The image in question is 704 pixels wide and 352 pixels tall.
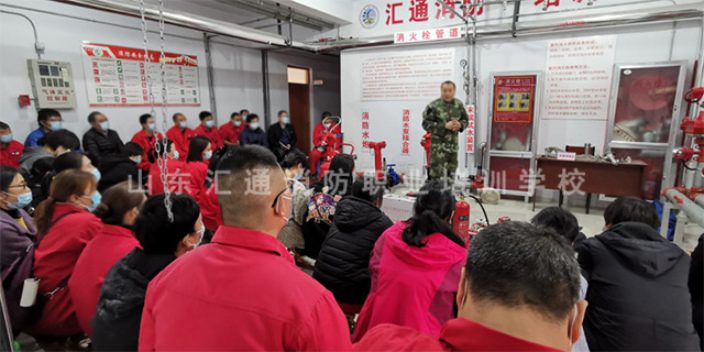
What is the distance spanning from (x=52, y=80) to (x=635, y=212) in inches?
118

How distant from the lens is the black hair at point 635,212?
1.80 metres

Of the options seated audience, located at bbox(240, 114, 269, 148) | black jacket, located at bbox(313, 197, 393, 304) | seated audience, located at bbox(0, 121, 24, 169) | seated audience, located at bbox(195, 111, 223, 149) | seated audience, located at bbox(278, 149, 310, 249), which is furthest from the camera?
seated audience, located at bbox(240, 114, 269, 148)

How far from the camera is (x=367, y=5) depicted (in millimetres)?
6152

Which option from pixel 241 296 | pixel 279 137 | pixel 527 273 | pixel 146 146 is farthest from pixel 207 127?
pixel 527 273

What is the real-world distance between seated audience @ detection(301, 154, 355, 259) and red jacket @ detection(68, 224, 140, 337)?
1526 millimetres

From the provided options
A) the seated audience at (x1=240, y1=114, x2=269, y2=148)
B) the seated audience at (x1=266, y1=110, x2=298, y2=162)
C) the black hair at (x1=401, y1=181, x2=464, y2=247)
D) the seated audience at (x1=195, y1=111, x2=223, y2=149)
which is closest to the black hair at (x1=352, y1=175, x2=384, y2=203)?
the black hair at (x1=401, y1=181, x2=464, y2=247)

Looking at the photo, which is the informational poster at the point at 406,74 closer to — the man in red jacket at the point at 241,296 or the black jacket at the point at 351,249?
the black jacket at the point at 351,249

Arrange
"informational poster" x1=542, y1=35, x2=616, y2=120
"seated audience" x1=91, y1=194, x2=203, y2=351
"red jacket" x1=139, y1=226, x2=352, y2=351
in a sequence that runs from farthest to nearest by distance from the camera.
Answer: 1. "informational poster" x1=542, y1=35, x2=616, y2=120
2. "seated audience" x1=91, y1=194, x2=203, y2=351
3. "red jacket" x1=139, y1=226, x2=352, y2=351

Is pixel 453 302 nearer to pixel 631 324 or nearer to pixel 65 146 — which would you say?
pixel 631 324

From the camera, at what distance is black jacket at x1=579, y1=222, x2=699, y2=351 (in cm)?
145

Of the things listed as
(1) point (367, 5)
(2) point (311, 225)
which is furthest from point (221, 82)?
(2) point (311, 225)

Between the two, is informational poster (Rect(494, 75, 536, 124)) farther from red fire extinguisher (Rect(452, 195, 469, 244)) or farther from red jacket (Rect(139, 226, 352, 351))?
red jacket (Rect(139, 226, 352, 351))

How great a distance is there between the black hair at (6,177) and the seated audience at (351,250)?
1.45 m

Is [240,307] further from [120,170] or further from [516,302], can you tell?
[516,302]
